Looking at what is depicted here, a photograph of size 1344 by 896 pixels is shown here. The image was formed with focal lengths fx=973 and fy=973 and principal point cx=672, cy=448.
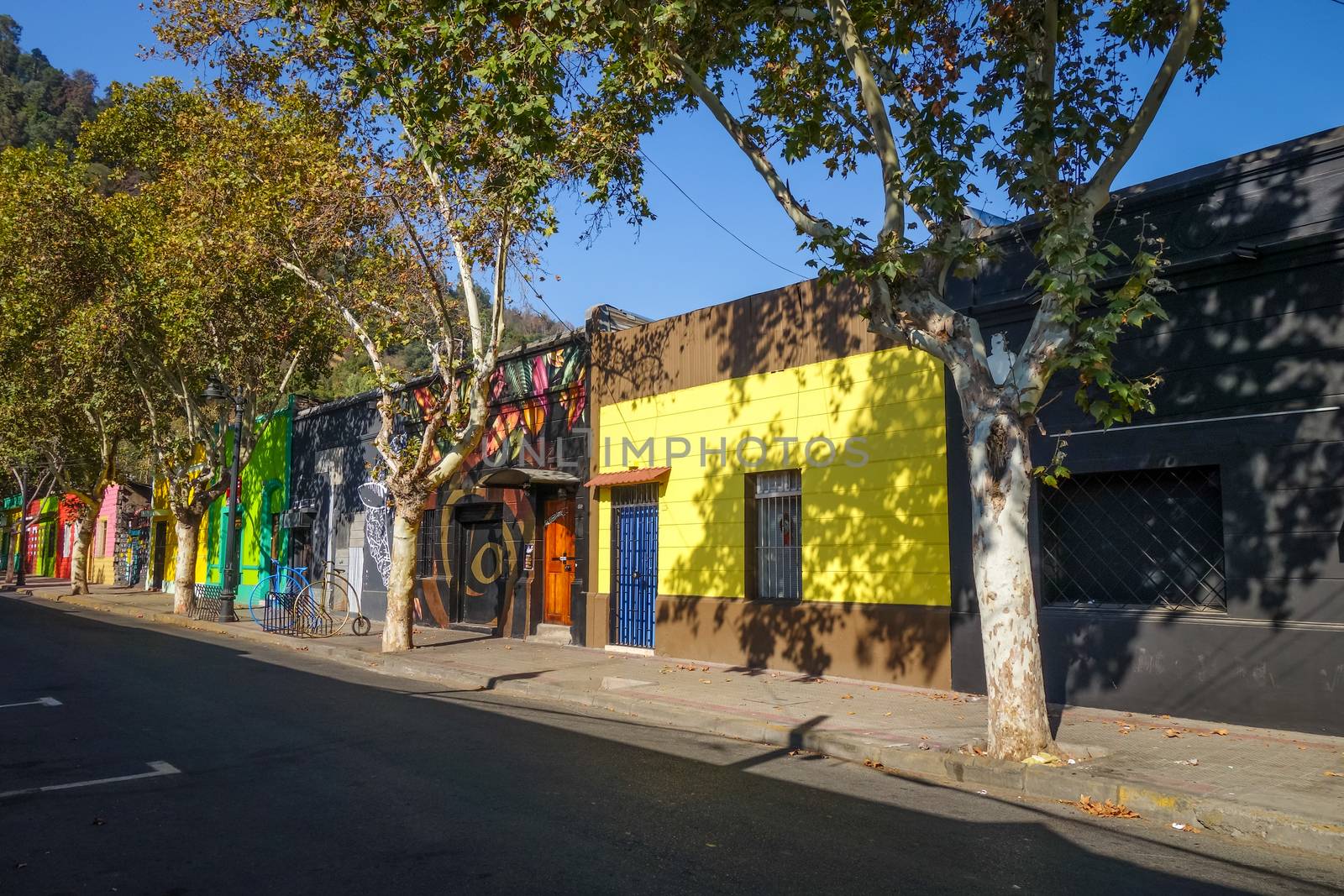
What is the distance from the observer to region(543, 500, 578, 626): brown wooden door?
17516mm

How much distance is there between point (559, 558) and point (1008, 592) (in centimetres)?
1109

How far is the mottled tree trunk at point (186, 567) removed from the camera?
24.6 metres

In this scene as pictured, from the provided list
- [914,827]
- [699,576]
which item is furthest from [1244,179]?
[699,576]

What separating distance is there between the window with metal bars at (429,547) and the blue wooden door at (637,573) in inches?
243

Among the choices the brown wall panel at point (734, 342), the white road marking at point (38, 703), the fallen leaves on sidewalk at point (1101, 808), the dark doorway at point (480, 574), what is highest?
the brown wall panel at point (734, 342)

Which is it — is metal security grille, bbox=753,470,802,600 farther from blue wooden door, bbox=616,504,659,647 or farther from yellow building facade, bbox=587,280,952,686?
blue wooden door, bbox=616,504,659,647

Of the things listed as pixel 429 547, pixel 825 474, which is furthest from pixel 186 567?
pixel 825 474

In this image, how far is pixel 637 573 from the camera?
15844 millimetres

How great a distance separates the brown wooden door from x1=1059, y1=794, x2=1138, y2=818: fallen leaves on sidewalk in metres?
11.5

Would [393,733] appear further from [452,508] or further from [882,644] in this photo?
[452,508]

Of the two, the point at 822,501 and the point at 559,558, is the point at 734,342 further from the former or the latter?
the point at 559,558

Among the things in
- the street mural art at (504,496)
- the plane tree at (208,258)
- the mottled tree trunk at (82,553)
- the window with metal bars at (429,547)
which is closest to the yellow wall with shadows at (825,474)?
the street mural art at (504,496)

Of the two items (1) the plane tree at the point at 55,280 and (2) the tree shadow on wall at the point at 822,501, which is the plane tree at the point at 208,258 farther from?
(2) the tree shadow on wall at the point at 822,501

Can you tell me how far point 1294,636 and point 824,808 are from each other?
16.5ft
